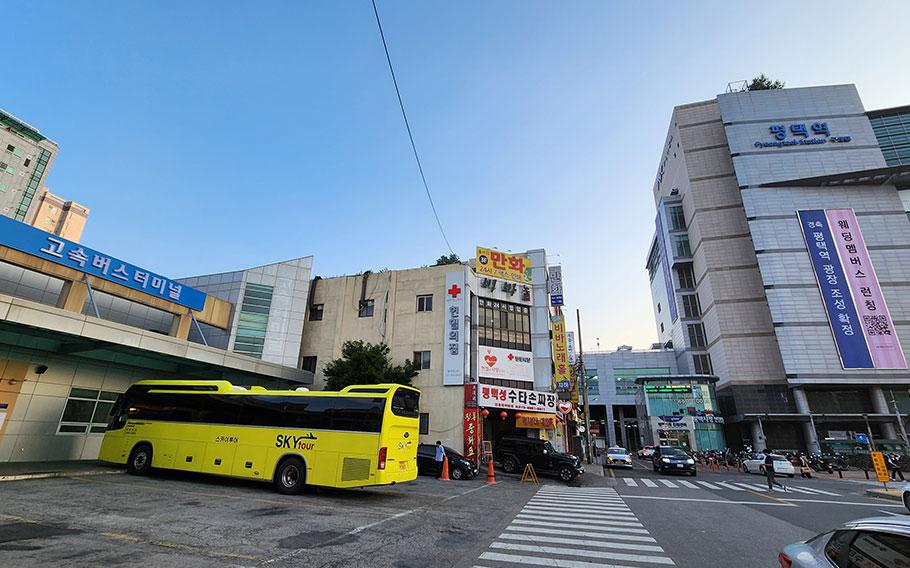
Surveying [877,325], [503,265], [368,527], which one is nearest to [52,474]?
[368,527]

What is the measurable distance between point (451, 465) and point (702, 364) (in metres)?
56.5

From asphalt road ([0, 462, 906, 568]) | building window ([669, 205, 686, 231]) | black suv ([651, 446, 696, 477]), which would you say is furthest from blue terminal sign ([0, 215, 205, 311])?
building window ([669, 205, 686, 231])

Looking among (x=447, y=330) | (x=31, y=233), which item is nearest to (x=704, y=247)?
(x=447, y=330)

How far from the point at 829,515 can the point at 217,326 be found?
101 ft

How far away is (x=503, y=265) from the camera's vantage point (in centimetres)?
3153

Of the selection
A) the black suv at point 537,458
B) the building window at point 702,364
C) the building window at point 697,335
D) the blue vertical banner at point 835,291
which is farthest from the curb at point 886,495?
the building window at point 697,335

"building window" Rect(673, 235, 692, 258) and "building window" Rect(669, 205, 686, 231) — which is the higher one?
"building window" Rect(669, 205, 686, 231)

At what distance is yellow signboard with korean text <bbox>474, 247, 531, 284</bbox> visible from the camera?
30.7 m

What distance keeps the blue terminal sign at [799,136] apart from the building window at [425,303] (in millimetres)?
56914

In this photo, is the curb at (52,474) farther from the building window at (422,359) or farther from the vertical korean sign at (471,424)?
the vertical korean sign at (471,424)

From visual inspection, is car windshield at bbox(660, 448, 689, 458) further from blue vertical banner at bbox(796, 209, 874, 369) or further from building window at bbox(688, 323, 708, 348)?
building window at bbox(688, 323, 708, 348)

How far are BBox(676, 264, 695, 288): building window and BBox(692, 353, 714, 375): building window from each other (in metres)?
12.1

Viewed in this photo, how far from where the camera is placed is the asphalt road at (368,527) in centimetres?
588

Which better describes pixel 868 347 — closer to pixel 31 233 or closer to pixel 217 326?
pixel 217 326
